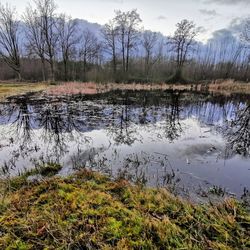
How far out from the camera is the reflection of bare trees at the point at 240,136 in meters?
5.82

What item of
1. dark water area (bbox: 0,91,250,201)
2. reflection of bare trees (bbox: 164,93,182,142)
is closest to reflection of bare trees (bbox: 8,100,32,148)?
dark water area (bbox: 0,91,250,201)

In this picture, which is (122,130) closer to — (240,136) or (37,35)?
(240,136)

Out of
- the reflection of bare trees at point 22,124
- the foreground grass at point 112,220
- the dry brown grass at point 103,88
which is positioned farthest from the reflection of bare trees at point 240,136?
the dry brown grass at point 103,88

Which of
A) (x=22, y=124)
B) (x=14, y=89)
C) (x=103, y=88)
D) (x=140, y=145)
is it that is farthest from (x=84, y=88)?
(x=140, y=145)

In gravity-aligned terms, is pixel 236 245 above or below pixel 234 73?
below

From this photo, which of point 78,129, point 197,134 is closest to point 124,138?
point 78,129

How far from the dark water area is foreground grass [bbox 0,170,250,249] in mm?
684

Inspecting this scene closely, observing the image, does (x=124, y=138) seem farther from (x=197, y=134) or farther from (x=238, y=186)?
(x=238, y=186)

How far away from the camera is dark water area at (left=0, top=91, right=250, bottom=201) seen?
436cm

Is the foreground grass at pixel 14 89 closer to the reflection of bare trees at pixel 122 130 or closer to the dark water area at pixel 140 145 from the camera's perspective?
the dark water area at pixel 140 145

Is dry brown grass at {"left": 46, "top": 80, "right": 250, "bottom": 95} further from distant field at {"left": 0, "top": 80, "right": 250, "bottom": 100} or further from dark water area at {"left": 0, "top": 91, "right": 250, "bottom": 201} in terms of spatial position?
dark water area at {"left": 0, "top": 91, "right": 250, "bottom": 201}

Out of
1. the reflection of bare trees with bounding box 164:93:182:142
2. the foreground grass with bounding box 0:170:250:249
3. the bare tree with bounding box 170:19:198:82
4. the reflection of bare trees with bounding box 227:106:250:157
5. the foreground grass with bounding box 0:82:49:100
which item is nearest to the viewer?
the foreground grass with bounding box 0:170:250:249

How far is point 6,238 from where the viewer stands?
2393 millimetres

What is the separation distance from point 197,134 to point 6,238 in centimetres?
647
